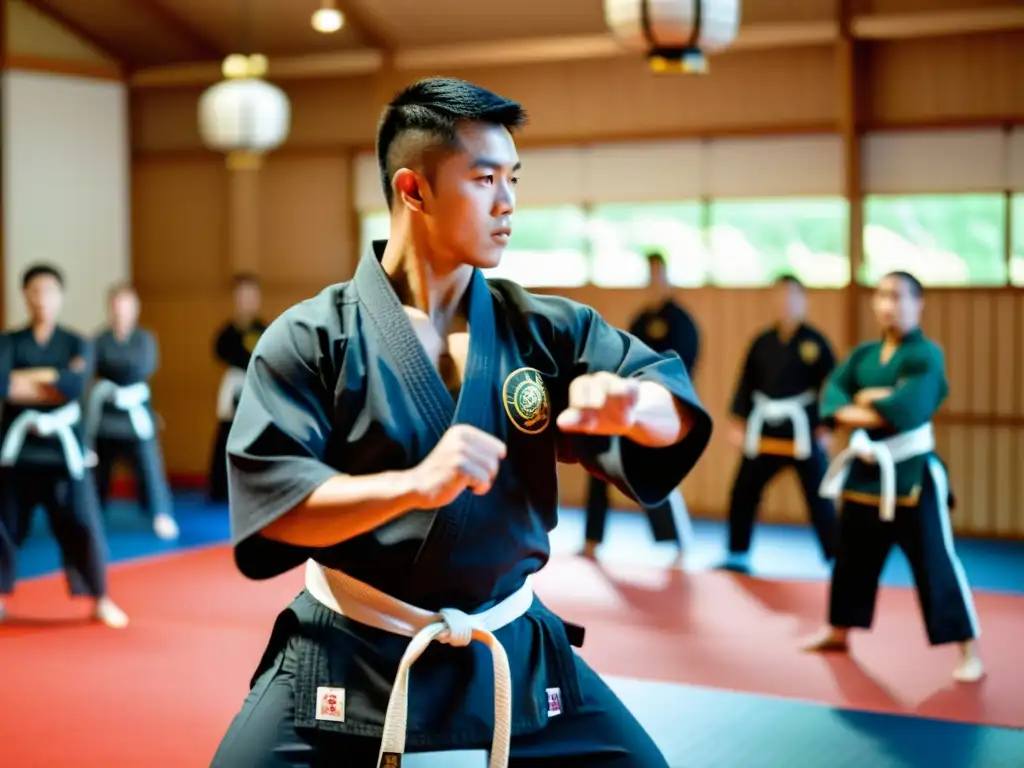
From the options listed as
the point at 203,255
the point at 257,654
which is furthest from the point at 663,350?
the point at 203,255

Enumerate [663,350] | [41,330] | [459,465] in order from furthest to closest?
[663,350]
[41,330]
[459,465]

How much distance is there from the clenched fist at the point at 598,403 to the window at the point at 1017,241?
631 centimetres

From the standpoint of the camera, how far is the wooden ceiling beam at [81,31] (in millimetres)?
8766

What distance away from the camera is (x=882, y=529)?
4.50 metres

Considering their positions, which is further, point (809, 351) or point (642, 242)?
point (642, 242)

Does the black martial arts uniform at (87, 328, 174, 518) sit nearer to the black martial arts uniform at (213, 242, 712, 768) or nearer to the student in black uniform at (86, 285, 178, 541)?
the student in black uniform at (86, 285, 178, 541)

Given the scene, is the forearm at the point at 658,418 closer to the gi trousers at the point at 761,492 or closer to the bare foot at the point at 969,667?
the bare foot at the point at 969,667

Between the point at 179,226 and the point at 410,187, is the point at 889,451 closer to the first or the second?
the point at 410,187

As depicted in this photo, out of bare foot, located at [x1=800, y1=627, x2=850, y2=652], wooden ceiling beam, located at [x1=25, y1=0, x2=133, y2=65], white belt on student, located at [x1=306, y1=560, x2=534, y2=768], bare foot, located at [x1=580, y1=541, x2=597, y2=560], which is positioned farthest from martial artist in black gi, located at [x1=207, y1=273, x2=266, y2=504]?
white belt on student, located at [x1=306, y1=560, x2=534, y2=768]

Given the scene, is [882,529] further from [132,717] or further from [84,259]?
[84,259]

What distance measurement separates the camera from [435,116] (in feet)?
6.05

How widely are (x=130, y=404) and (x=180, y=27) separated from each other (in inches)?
116

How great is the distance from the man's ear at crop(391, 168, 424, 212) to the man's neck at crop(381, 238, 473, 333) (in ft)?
0.20

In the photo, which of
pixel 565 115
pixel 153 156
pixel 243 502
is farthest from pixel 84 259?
pixel 243 502
